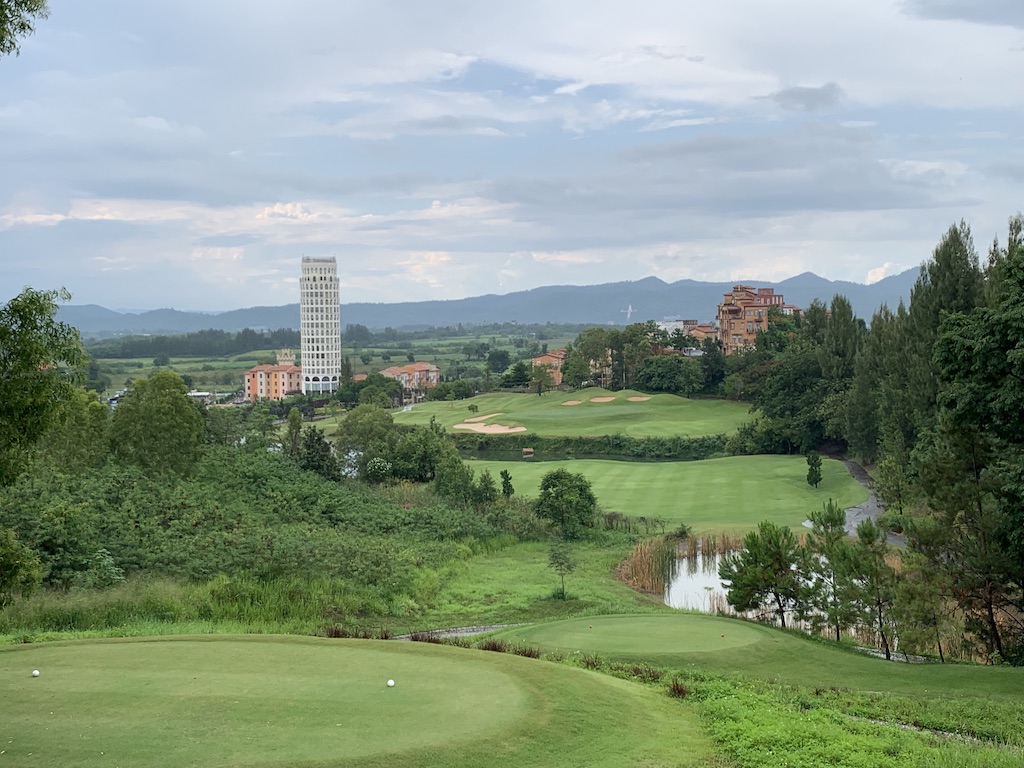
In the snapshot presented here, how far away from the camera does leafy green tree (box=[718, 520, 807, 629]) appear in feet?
63.6

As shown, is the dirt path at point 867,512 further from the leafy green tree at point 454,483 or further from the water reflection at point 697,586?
the leafy green tree at point 454,483

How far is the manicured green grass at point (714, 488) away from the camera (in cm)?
3784

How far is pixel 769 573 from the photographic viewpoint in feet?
64.2

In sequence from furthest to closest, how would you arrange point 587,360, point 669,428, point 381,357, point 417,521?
point 381,357, point 587,360, point 669,428, point 417,521

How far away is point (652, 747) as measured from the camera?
9367 millimetres

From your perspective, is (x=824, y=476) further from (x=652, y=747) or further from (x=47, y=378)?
(x=47, y=378)

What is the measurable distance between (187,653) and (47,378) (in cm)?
409

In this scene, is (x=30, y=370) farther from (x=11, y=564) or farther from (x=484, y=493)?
(x=484, y=493)

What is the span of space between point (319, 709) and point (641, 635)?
8329mm

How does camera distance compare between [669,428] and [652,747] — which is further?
[669,428]

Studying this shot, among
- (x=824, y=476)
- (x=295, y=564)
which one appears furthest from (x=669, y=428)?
(x=295, y=564)

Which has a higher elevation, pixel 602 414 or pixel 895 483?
pixel 895 483

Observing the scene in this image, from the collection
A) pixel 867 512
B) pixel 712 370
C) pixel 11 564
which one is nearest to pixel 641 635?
pixel 11 564

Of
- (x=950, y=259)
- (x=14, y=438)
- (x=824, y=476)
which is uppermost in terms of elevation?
(x=950, y=259)
